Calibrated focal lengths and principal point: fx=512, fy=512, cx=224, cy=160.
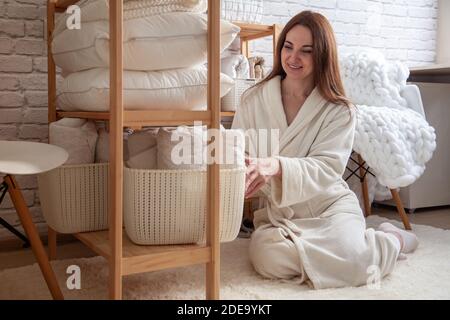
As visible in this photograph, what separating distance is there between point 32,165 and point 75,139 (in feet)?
1.10

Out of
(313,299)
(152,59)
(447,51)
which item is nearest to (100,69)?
(152,59)

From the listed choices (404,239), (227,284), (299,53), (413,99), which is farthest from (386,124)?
(227,284)

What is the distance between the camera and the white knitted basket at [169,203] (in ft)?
3.73

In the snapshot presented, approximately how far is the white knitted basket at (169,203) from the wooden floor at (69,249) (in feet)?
2.06

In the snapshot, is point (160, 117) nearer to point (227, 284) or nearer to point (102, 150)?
point (102, 150)

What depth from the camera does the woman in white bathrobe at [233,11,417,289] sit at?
1.39 m

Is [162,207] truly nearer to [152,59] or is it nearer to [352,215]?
[152,59]

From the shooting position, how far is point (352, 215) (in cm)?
153

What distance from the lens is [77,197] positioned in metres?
1.36

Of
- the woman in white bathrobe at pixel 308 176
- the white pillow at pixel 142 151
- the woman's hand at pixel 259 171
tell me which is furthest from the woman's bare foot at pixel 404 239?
the white pillow at pixel 142 151

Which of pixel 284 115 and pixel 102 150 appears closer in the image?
pixel 102 150

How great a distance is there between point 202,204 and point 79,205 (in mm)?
384

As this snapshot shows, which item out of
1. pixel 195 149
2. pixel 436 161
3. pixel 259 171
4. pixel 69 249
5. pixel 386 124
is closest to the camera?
pixel 195 149

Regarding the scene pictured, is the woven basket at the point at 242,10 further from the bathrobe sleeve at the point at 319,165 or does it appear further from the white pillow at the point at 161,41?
the white pillow at the point at 161,41
